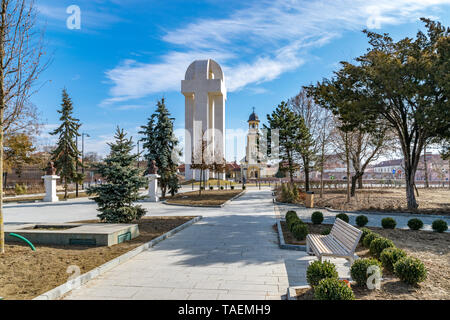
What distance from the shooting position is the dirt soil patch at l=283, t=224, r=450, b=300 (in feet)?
13.4

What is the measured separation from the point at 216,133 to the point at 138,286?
5195 centimetres

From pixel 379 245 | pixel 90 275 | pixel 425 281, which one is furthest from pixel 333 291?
pixel 90 275

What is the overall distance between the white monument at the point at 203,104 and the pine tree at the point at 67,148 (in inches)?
1026

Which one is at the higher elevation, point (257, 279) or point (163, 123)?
point (163, 123)

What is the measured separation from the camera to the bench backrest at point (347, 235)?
16.9ft

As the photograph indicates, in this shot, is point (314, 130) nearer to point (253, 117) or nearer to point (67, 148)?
point (67, 148)

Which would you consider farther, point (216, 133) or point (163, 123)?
point (216, 133)

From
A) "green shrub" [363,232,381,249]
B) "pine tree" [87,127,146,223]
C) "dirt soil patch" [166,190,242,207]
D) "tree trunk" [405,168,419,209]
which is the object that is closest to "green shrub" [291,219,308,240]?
"green shrub" [363,232,381,249]

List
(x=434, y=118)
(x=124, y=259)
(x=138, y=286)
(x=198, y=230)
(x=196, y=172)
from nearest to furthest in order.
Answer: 1. (x=138, y=286)
2. (x=124, y=259)
3. (x=198, y=230)
4. (x=434, y=118)
5. (x=196, y=172)

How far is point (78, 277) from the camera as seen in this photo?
4.82 metres

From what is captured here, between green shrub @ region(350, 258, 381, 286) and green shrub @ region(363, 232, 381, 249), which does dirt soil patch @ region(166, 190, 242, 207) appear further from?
green shrub @ region(350, 258, 381, 286)

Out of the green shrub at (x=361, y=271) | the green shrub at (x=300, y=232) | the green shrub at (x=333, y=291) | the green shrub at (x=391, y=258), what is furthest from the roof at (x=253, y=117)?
the green shrub at (x=333, y=291)
